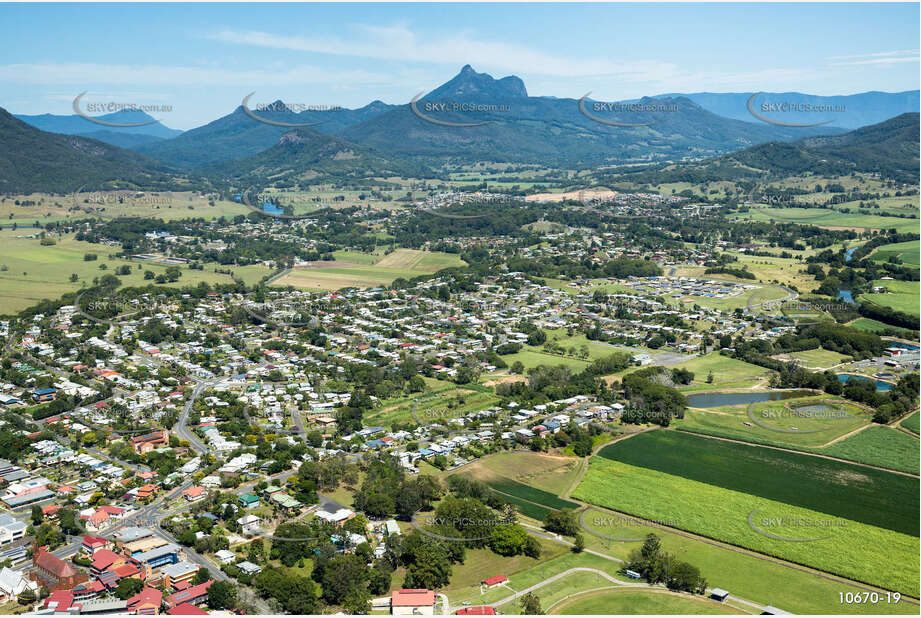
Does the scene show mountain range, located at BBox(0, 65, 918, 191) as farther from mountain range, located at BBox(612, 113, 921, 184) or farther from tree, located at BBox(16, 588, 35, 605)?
tree, located at BBox(16, 588, 35, 605)

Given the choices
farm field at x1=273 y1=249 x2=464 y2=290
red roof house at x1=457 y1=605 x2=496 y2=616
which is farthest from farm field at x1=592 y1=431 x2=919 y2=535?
farm field at x1=273 y1=249 x2=464 y2=290

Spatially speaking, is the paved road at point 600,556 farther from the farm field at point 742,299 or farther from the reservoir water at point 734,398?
the farm field at point 742,299

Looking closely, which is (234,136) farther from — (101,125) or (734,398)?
(734,398)

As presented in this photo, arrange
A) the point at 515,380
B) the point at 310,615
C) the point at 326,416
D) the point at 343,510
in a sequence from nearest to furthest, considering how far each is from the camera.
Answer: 1. the point at 310,615
2. the point at 343,510
3. the point at 326,416
4. the point at 515,380

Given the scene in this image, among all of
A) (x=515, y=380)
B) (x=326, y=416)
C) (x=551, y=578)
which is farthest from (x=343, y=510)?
(x=515, y=380)

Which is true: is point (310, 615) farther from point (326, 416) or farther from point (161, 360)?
point (161, 360)

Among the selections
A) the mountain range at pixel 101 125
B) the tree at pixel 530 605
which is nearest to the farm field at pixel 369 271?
the tree at pixel 530 605

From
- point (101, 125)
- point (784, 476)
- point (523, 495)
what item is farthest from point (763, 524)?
point (101, 125)
